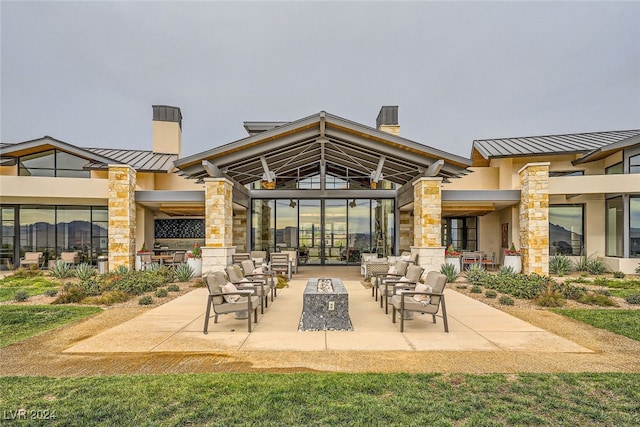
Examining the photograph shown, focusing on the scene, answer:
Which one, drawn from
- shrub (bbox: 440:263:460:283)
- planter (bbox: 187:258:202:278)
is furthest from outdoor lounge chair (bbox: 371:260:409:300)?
planter (bbox: 187:258:202:278)

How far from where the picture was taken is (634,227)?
45.9 ft

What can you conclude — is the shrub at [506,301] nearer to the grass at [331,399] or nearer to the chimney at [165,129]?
the grass at [331,399]

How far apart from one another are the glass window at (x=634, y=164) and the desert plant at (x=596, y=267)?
371 cm

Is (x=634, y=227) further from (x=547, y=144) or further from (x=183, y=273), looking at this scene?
(x=183, y=273)

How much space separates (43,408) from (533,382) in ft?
15.9

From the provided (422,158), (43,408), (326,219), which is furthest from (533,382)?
(326,219)

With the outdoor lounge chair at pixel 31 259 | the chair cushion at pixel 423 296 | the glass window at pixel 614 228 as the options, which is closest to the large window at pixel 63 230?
the outdoor lounge chair at pixel 31 259

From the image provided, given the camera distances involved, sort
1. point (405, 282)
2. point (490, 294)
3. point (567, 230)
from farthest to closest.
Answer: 1. point (567, 230)
2. point (490, 294)
3. point (405, 282)

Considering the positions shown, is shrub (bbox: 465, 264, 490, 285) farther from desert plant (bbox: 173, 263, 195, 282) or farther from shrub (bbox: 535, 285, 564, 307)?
desert plant (bbox: 173, 263, 195, 282)

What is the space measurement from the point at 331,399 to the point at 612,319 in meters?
6.43

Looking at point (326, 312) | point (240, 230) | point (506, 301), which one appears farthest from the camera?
point (240, 230)

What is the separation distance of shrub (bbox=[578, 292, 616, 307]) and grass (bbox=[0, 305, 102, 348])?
10951mm

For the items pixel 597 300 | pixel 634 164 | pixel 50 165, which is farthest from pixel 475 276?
pixel 50 165

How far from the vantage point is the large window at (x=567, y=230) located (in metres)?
15.8
